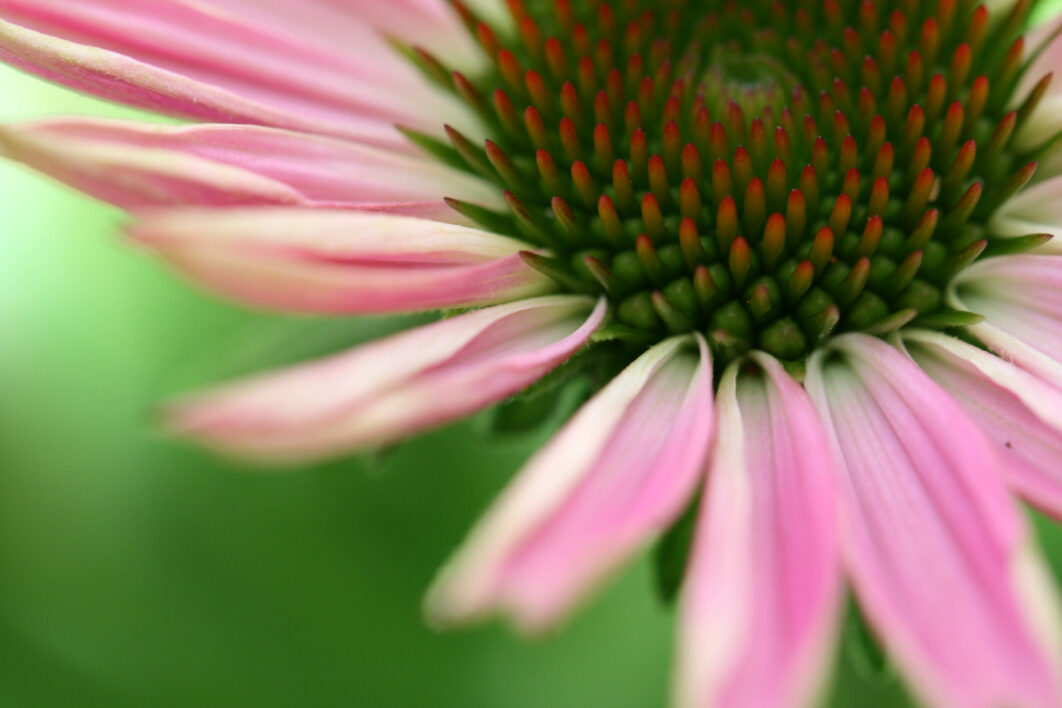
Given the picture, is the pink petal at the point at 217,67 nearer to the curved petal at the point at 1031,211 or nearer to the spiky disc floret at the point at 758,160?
the spiky disc floret at the point at 758,160

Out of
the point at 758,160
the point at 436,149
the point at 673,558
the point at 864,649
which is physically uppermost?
the point at 436,149

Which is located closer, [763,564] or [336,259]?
[763,564]

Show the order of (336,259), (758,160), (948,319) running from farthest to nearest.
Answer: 1. (758,160)
2. (948,319)
3. (336,259)

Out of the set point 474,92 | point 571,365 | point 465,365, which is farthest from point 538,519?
point 474,92

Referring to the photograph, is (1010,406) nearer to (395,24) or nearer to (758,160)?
(758,160)

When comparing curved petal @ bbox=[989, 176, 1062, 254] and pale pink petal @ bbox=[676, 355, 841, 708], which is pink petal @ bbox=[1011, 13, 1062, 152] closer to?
curved petal @ bbox=[989, 176, 1062, 254]

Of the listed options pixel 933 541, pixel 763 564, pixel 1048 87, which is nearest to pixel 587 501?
pixel 763 564

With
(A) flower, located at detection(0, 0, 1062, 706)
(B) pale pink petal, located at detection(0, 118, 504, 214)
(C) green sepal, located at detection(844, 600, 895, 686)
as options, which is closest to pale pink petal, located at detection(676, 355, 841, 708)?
(A) flower, located at detection(0, 0, 1062, 706)
